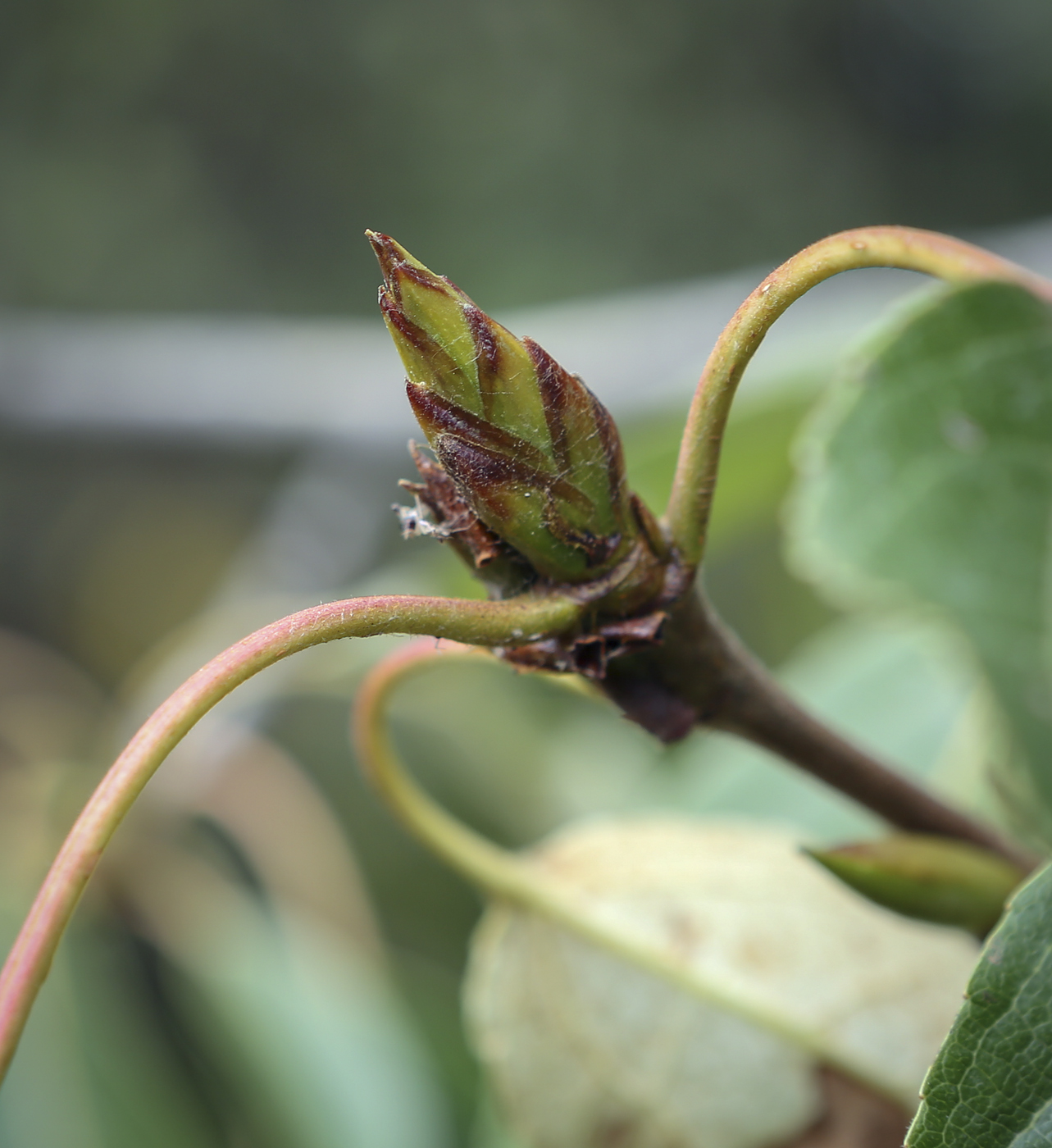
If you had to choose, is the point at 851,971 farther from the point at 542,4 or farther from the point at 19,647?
the point at 542,4

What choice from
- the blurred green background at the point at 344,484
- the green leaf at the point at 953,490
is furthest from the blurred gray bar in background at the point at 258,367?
the green leaf at the point at 953,490

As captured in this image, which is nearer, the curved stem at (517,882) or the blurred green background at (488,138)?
the curved stem at (517,882)

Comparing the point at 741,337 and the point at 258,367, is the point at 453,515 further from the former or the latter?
the point at 258,367

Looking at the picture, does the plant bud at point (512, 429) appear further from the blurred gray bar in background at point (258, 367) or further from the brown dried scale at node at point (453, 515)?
the blurred gray bar in background at point (258, 367)

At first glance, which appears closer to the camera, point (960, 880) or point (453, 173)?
point (960, 880)

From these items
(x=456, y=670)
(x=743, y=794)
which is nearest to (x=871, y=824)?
(x=743, y=794)
